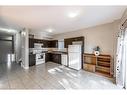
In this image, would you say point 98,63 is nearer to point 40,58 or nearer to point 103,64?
point 103,64

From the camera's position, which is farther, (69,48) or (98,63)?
(69,48)

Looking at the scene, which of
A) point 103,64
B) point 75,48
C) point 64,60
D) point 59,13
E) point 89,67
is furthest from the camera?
point 64,60

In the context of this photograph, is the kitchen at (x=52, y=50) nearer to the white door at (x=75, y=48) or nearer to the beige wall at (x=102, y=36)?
the white door at (x=75, y=48)

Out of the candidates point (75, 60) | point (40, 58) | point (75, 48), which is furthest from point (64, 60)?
point (40, 58)

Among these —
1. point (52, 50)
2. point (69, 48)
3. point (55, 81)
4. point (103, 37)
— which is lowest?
point (55, 81)

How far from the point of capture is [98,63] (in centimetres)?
491

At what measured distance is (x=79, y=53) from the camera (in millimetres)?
5523

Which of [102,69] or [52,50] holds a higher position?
[52,50]

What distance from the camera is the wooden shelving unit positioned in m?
4.48

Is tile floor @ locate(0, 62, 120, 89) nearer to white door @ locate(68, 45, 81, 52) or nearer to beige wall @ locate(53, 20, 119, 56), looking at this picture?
beige wall @ locate(53, 20, 119, 56)

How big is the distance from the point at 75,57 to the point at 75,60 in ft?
0.57

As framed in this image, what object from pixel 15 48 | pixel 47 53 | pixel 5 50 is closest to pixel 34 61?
pixel 47 53

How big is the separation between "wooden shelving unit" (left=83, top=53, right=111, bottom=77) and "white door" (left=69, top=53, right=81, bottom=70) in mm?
334

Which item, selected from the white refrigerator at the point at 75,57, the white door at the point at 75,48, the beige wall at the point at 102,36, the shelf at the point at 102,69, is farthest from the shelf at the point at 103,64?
the white door at the point at 75,48
